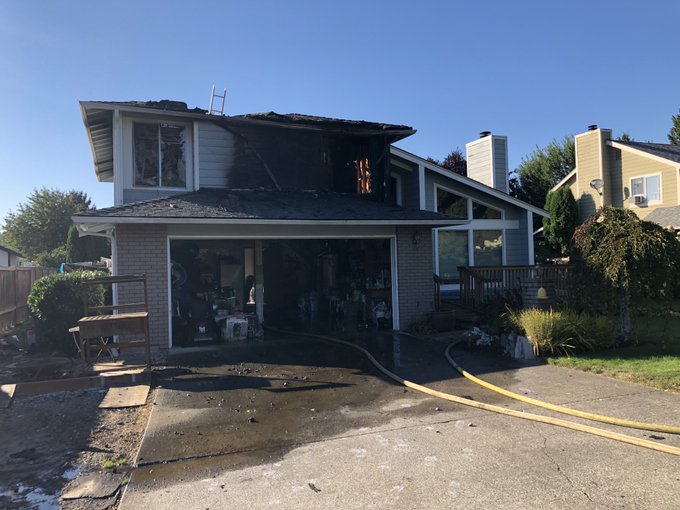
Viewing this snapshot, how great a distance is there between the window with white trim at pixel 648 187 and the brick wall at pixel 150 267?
20723 millimetres

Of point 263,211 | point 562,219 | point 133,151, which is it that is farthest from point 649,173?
point 133,151

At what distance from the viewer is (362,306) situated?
1396cm

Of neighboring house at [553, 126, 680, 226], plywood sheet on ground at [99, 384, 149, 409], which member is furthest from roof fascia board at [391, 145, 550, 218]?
plywood sheet on ground at [99, 384, 149, 409]

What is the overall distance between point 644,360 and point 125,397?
8329 mm

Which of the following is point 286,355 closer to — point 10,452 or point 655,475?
point 10,452

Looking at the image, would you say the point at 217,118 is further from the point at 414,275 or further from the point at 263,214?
the point at 414,275

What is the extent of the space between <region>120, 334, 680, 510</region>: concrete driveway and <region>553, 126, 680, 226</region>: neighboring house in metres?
16.4

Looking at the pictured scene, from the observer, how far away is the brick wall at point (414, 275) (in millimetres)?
12375

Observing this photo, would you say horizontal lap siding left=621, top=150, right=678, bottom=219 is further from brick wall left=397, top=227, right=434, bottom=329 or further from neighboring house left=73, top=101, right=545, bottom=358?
brick wall left=397, top=227, right=434, bottom=329

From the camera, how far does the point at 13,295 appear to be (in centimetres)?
1508

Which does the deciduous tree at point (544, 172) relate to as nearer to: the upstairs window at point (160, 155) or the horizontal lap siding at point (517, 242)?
the horizontal lap siding at point (517, 242)

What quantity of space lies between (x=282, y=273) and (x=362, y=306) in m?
3.90

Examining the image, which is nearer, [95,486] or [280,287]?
[95,486]

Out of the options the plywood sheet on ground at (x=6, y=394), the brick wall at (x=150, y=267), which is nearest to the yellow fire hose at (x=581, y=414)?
the brick wall at (x=150, y=267)
